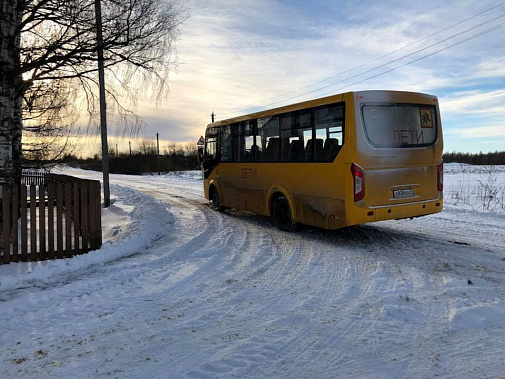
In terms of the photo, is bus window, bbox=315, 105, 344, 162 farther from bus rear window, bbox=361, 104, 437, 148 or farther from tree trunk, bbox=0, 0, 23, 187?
tree trunk, bbox=0, 0, 23, 187

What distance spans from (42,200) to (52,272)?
1.20 m

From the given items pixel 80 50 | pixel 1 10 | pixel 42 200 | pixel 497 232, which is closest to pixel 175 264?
pixel 42 200

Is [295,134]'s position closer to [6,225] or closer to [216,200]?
[216,200]

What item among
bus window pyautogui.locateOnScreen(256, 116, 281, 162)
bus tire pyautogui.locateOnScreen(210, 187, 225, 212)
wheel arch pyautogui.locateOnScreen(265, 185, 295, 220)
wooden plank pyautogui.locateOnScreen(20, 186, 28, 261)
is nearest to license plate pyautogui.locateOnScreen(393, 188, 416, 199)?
wheel arch pyautogui.locateOnScreen(265, 185, 295, 220)

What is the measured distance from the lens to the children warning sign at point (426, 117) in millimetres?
7187

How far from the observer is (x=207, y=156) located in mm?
12422

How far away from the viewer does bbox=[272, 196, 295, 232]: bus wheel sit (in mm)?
8383

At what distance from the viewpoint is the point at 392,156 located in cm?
672

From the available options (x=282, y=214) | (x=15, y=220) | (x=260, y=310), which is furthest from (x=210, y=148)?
(x=260, y=310)

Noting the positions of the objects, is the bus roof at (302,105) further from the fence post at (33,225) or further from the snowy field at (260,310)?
the fence post at (33,225)

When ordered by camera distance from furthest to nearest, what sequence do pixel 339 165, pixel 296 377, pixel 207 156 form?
pixel 207 156 → pixel 339 165 → pixel 296 377

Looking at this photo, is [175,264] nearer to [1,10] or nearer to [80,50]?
[80,50]

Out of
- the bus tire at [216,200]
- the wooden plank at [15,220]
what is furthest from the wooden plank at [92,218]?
the bus tire at [216,200]

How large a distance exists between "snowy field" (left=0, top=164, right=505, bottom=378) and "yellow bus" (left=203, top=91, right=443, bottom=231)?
79cm
